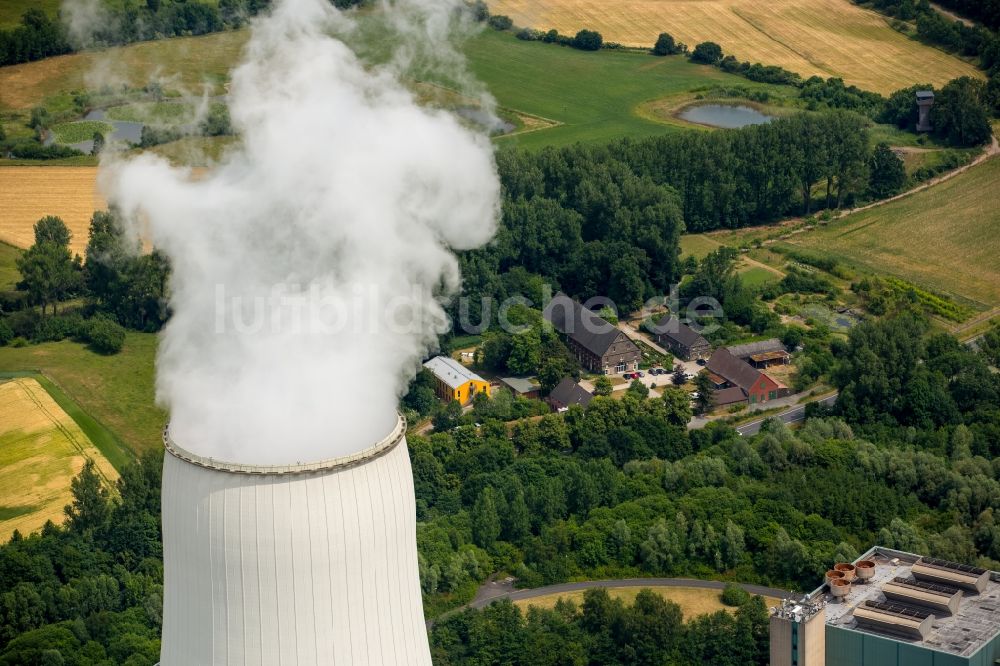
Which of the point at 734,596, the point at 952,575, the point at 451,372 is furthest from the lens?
the point at 451,372

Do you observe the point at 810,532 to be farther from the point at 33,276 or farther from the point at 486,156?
the point at 33,276

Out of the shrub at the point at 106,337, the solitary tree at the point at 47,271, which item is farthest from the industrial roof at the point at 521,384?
the solitary tree at the point at 47,271

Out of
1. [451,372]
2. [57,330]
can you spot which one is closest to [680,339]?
[451,372]

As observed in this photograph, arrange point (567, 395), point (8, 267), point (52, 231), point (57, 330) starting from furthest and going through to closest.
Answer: point (52, 231) < point (8, 267) < point (57, 330) < point (567, 395)

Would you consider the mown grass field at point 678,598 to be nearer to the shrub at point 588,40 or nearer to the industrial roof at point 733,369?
the industrial roof at point 733,369

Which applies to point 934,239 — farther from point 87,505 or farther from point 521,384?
point 87,505

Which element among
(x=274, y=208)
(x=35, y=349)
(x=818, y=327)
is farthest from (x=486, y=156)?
(x=274, y=208)

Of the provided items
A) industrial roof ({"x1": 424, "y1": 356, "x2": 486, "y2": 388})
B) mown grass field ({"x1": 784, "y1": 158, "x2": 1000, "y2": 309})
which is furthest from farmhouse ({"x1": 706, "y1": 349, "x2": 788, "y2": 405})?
mown grass field ({"x1": 784, "y1": 158, "x2": 1000, "y2": 309})
